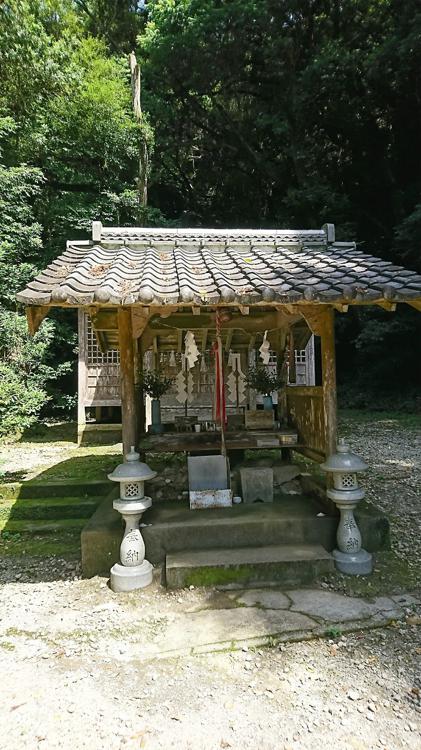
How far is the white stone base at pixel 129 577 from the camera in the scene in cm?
383

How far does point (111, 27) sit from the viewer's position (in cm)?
1820

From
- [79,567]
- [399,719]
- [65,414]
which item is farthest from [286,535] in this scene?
[65,414]

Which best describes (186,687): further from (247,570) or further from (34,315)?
(34,315)

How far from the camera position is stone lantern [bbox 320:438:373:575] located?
13.0 feet

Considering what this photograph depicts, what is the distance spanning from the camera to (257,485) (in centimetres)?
505

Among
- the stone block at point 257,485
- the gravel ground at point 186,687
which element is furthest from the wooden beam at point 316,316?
the gravel ground at point 186,687

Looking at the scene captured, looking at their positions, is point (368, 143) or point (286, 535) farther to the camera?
point (368, 143)

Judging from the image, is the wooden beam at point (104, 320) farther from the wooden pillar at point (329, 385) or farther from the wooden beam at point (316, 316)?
the wooden pillar at point (329, 385)

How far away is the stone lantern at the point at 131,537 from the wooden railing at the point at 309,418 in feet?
6.77

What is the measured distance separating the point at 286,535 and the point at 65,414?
10572 mm

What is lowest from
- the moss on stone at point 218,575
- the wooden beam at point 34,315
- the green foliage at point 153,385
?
the moss on stone at point 218,575

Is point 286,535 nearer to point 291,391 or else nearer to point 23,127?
point 291,391

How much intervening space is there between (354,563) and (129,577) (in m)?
2.07

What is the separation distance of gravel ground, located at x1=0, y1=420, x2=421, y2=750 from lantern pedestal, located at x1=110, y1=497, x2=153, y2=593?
0.12 m
